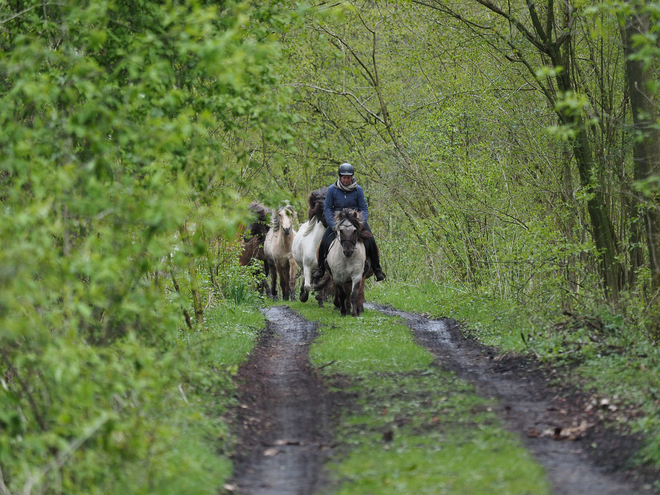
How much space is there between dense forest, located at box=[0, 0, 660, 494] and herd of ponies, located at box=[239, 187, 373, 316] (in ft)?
5.35

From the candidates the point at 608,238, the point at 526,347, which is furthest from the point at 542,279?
the point at 526,347

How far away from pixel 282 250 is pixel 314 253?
2.74m

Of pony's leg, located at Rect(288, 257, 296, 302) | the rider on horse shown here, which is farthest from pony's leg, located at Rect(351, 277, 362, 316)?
pony's leg, located at Rect(288, 257, 296, 302)

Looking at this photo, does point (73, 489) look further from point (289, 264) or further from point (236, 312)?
point (289, 264)

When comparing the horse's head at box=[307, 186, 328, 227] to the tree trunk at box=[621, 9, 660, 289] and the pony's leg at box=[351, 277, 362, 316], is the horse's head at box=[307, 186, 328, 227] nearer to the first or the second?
the pony's leg at box=[351, 277, 362, 316]

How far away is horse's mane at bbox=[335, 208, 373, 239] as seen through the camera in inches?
572

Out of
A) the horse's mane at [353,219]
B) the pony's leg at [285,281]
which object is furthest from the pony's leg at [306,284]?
the horse's mane at [353,219]

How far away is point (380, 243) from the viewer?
23.1 m

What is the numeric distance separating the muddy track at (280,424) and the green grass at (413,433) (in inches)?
10.0

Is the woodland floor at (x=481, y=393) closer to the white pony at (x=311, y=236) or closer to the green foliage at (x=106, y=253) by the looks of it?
the green foliage at (x=106, y=253)

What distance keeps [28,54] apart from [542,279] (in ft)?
33.2

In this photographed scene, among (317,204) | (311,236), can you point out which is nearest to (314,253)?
(311,236)

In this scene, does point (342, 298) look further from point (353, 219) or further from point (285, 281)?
point (285, 281)

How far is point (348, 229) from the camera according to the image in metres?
14.4
